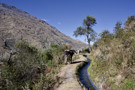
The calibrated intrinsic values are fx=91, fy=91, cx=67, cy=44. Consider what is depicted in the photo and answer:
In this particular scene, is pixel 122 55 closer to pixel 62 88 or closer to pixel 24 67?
pixel 62 88

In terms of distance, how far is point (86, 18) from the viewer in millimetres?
28797

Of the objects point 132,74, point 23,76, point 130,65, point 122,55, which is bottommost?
point 23,76

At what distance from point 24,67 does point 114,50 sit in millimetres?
6954

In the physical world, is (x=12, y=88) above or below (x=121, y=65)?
below

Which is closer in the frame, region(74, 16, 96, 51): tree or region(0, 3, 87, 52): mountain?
region(74, 16, 96, 51): tree

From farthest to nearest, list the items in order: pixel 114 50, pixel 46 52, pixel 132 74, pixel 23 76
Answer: pixel 46 52 → pixel 23 76 → pixel 114 50 → pixel 132 74

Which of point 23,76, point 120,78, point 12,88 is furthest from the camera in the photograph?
point 23,76

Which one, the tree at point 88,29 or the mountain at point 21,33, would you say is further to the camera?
the mountain at point 21,33

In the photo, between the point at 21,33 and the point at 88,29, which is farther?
the point at 21,33

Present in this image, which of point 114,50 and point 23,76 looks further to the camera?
point 23,76

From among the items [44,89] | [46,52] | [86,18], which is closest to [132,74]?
[44,89]

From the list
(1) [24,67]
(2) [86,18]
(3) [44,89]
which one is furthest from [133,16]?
(2) [86,18]

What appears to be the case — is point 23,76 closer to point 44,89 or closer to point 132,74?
point 44,89

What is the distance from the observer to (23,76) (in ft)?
22.6
